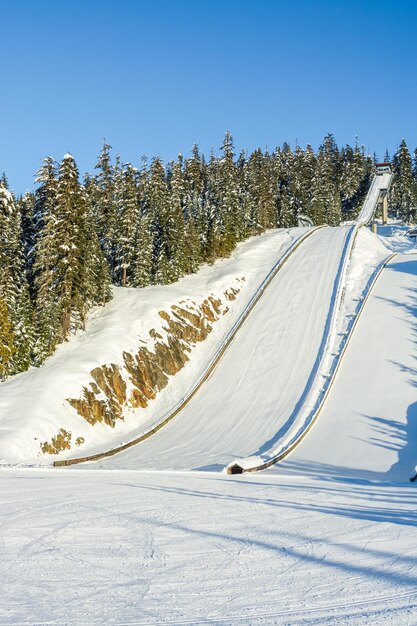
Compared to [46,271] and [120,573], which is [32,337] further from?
[120,573]

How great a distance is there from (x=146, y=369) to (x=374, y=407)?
15.0 metres

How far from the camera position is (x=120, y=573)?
22.0ft

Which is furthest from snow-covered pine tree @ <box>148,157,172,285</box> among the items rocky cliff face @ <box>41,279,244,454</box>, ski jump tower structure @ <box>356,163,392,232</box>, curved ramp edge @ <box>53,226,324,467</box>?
ski jump tower structure @ <box>356,163,392,232</box>

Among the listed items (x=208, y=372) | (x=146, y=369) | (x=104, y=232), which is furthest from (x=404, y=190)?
(x=146, y=369)

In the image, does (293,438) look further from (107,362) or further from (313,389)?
(107,362)

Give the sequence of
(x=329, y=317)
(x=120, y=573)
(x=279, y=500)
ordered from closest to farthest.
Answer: (x=120, y=573), (x=279, y=500), (x=329, y=317)

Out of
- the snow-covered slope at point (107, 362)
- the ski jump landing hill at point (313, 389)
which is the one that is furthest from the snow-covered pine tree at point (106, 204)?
the ski jump landing hill at point (313, 389)

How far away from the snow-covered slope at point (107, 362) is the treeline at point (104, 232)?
5.78ft

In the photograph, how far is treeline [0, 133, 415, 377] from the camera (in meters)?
40.3

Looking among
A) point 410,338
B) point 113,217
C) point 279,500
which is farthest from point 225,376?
point 279,500

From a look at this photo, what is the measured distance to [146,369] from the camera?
1563 inches

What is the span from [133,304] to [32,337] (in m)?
8.18

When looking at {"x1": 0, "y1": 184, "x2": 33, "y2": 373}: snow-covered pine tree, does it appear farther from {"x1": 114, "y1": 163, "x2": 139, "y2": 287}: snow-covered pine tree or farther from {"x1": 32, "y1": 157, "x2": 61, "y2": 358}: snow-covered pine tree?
{"x1": 114, "y1": 163, "x2": 139, "y2": 287}: snow-covered pine tree

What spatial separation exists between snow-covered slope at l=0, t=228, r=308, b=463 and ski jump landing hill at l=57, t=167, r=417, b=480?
2.25 m
